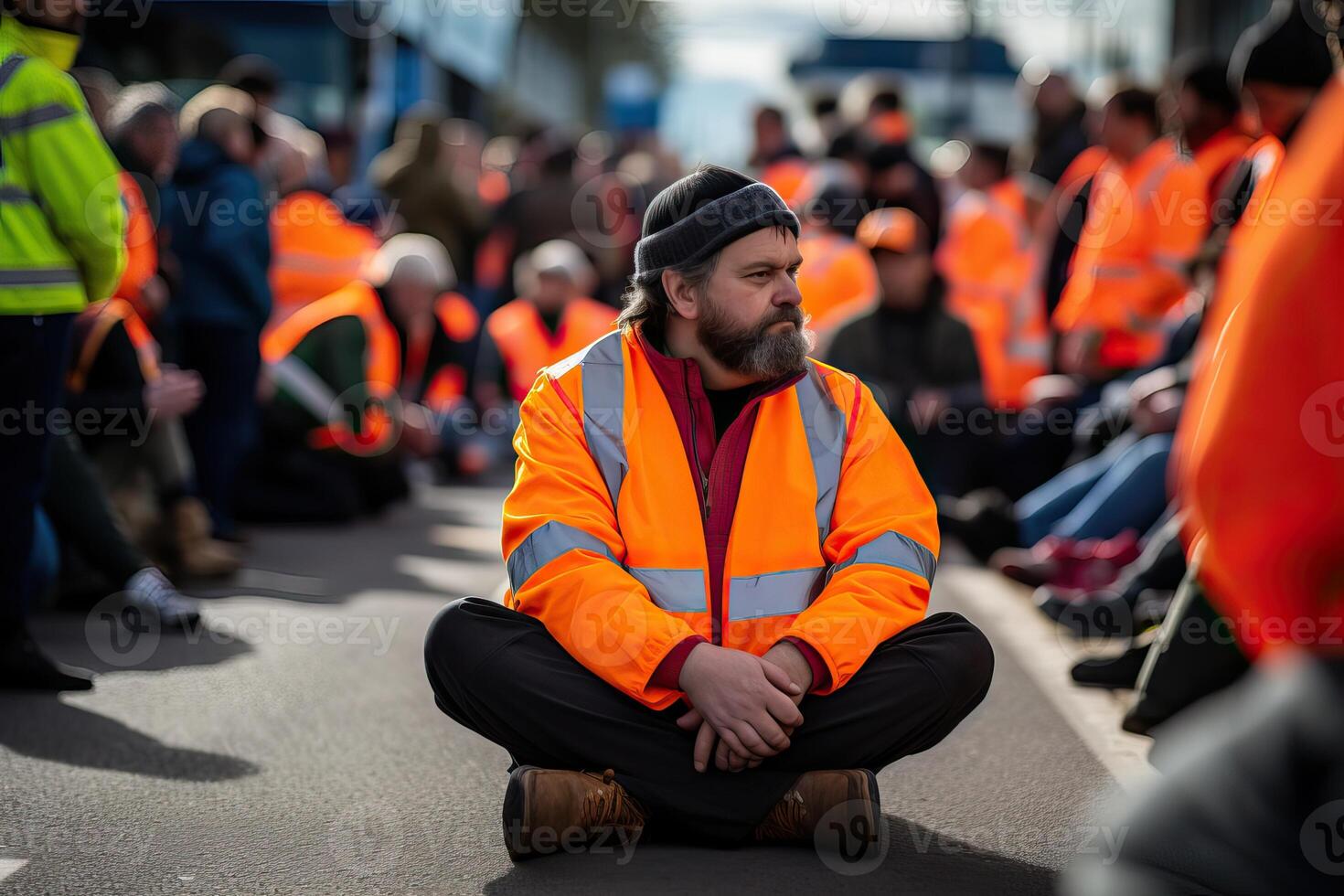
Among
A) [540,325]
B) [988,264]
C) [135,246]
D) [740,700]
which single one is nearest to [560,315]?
[540,325]

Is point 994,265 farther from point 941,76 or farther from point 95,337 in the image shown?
point 941,76

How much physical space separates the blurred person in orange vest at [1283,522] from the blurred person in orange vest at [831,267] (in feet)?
25.4

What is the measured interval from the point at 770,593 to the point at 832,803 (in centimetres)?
47

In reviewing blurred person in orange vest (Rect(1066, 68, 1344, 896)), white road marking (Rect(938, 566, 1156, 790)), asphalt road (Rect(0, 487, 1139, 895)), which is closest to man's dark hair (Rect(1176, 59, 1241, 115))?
Result: white road marking (Rect(938, 566, 1156, 790))

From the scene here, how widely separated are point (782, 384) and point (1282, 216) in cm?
220

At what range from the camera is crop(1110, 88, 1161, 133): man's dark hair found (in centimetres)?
896

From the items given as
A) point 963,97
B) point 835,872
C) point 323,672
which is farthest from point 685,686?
point 963,97

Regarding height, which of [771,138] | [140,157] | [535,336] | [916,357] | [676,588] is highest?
[676,588]

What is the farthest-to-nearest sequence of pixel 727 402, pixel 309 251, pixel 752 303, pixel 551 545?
pixel 309 251, pixel 727 402, pixel 752 303, pixel 551 545

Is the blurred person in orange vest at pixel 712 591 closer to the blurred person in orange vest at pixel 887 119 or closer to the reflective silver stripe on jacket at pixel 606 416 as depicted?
the reflective silver stripe on jacket at pixel 606 416

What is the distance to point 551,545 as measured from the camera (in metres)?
3.83

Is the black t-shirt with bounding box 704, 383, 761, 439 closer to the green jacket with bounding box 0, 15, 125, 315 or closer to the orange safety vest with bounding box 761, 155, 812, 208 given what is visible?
the green jacket with bounding box 0, 15, 125, 315

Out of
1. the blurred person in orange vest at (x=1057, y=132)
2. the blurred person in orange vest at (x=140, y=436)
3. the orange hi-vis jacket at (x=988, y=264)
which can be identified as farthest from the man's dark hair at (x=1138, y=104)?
the blurred person in orange vest at (x=140, y=436)

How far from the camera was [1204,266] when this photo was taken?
7090 millimetres
